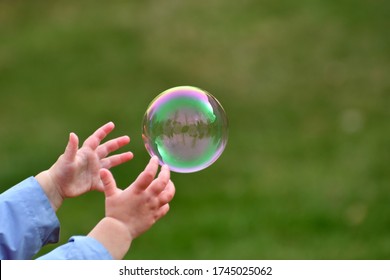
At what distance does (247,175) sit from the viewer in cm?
502

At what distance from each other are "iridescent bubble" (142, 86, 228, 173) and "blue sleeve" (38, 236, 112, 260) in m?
0.61

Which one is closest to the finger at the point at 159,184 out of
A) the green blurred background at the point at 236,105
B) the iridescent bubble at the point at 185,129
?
the iridescent bubble at the point at 185,129

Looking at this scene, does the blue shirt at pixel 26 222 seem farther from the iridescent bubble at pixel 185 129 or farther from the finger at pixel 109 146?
the iridescent bubble at pixel 185 129

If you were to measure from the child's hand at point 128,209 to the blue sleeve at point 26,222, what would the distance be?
0.31 m

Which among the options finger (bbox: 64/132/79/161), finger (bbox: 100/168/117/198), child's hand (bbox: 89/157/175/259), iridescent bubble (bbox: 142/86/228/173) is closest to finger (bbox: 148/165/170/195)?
child's hand (bbox: 89/157/175/259)

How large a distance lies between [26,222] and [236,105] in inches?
149

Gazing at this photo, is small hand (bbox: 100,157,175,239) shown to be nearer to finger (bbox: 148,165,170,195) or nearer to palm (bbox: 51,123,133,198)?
finger (bbox: 148,165,170,195)

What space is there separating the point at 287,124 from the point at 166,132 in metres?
3.19

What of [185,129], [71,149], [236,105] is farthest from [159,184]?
[236,105]

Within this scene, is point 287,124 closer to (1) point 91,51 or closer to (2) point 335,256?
(2) point 335,256

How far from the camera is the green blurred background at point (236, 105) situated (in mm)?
4465

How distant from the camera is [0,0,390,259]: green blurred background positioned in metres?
4.46

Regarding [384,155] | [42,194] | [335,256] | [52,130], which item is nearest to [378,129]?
[384,155]

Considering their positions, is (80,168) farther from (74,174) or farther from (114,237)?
(114,237)
